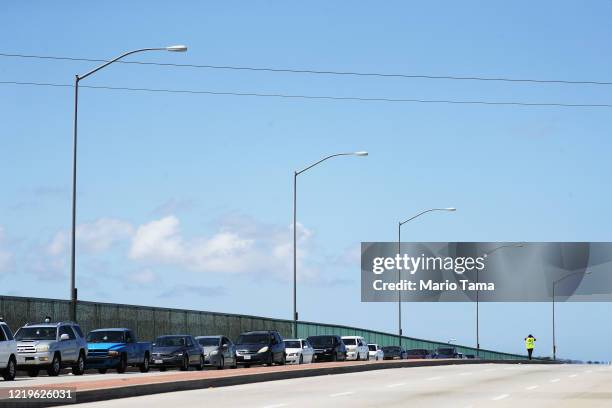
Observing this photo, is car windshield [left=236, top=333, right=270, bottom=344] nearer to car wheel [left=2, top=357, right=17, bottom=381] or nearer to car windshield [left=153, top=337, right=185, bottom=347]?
car windshield [left=153, top=337, right=185, bottom=347]

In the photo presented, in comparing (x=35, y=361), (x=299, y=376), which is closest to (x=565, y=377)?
(x=299, y=376)

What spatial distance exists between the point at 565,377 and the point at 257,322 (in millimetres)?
Result: 34619

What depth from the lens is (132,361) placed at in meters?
46.6

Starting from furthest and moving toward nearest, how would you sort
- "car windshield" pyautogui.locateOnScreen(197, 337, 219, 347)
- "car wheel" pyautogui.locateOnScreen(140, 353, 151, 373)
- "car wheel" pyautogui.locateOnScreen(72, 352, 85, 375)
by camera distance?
"car windshield" pyautogui.locateOnScreen(197, 337, 219, 347) < "car wheel" pyautogui.locateOnScreen(140, 353, 151, 373) < "car wheel" pyautogui.locateOnScreen(72, 352, 85, 375)

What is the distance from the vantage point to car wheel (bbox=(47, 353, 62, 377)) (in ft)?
134

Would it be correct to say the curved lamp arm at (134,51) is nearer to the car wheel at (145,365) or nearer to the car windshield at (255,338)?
the car wheel at (145,365)

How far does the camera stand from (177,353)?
164 ft

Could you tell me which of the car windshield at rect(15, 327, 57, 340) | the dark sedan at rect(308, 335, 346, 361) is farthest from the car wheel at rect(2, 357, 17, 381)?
the dark sedan at rect(308, 335, 346, 361)

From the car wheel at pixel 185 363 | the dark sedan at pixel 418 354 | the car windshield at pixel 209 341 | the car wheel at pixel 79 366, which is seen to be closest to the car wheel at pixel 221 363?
the car windshield at pixel 209 341

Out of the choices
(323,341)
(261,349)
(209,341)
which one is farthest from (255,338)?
(323,341)

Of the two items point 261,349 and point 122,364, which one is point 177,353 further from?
point 261,349

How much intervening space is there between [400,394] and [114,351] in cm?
1757

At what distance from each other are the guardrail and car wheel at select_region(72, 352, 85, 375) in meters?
5.10

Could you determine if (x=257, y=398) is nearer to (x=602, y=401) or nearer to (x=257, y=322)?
(x=602, y=401)
